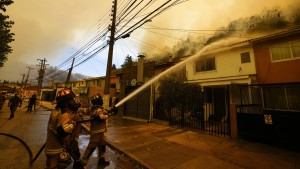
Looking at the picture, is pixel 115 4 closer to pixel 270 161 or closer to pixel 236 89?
pixel 236 89

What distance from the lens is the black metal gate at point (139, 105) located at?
12.6 meters

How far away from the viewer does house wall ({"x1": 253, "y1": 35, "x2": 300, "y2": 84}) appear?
11.2 meters

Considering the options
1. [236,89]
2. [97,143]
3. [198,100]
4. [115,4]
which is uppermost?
[115,4]

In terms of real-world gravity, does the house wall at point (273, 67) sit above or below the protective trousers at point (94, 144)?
above

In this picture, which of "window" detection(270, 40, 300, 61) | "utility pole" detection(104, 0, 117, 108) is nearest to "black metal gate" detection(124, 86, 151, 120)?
"utility pole" detection(104, 0, 117, 108)

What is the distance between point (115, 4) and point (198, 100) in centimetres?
976

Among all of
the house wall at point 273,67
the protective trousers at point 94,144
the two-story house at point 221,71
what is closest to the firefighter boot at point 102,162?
the protective trousers at point 94,144

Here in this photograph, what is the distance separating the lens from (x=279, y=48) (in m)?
12.1

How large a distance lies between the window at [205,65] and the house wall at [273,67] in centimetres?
360

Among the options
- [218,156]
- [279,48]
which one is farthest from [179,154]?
[279,48]

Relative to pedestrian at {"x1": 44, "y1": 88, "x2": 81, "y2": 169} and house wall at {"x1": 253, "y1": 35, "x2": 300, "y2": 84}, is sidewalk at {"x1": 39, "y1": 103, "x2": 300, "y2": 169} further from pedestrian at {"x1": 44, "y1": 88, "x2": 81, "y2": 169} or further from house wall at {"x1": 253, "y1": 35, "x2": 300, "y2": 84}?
house wall at {"x1": 253, "y1": 35, "x2": 300, "y2": 84}

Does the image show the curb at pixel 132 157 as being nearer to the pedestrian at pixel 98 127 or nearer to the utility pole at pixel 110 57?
the pedestrian at pixel 98 127

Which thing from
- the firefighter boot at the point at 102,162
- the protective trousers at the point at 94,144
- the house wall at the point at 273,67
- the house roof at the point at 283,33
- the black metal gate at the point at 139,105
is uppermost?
the house roof at the point at 283,33

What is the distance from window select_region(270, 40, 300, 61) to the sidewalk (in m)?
8.49
